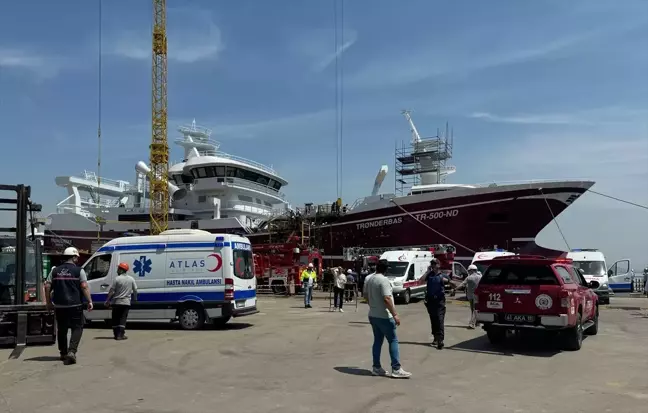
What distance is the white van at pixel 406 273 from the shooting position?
22.9m

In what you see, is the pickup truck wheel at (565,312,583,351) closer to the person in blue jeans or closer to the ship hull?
the person in blue jeans

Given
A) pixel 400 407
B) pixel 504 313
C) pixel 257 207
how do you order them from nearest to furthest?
pixel 400 407 → pixel 504 313 → pixel 257 207

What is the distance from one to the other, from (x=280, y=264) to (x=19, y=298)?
18.4m

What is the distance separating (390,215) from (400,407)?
101ft

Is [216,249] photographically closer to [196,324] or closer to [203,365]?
[196,324]

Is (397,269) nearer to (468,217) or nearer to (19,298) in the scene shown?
(468,217)

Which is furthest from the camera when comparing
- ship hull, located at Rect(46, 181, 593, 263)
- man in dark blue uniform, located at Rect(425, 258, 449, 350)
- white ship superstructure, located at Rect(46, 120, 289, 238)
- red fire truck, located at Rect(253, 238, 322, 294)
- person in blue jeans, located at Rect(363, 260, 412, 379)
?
white ship superstructure, located at Rect(46, 120, 289, 238)

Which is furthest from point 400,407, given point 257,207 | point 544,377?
point 257,207

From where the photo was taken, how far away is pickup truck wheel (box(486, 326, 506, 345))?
1061cm

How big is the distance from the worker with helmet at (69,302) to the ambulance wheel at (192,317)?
14.9 ft

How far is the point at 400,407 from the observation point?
19.7 feet

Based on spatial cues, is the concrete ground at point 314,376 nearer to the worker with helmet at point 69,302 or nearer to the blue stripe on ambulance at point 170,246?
the worker with helmet at point 69,302

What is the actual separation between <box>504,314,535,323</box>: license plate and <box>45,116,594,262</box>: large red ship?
2403 centimetres

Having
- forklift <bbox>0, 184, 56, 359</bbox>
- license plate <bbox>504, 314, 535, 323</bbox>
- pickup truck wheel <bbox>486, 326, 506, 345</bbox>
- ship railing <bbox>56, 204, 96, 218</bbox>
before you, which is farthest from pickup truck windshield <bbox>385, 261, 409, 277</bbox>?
ship railing <bbox>56, 204, 96, 218</bbox>
